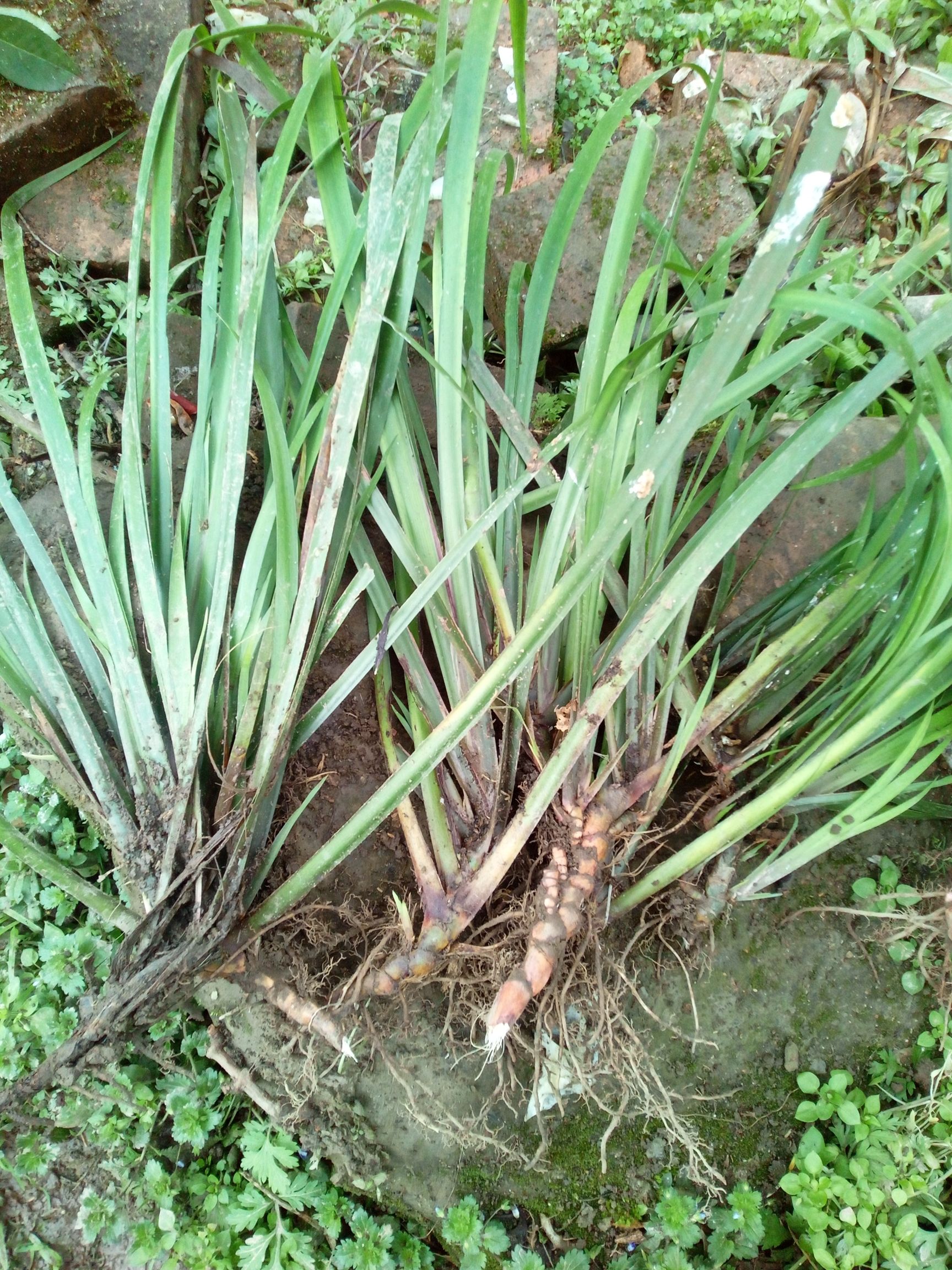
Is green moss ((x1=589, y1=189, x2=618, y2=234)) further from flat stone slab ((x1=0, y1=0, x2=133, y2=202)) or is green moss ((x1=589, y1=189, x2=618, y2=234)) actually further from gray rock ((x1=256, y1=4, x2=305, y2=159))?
flat stone slab ((x1=0, y1=0, x2=133, y2=202))

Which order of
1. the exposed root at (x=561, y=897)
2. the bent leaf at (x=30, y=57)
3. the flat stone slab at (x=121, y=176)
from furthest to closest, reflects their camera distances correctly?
the flat stone slab at (x=121, y=176) → the bent leaf at (x=30, y=57) → the exposed root at (x=561, y=897)

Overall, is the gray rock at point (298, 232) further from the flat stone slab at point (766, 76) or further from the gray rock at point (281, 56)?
the flat stone slab at point (766, 76)

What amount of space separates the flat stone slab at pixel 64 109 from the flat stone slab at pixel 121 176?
0.03m

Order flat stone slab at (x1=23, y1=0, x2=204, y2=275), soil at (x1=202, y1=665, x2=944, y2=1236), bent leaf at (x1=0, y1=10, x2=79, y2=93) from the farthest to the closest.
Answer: flat stone slab at (x1=23, y1=0, x2=204, y2=275), bent leaf at (x1=0, y1=10, x2=79, y2=93), soil at (x1=202, y1=665, x2=944, y2=1236)

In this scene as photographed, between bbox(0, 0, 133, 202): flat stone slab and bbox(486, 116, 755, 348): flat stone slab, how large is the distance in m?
0.71

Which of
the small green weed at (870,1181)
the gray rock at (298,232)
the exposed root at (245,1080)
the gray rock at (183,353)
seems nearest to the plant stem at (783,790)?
the small green weed at (870,1181)

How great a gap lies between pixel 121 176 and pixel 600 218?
88 centimetres

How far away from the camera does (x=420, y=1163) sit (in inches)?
44.4

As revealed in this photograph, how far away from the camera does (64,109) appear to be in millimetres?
1276

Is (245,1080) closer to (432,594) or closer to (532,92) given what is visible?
(432,594)

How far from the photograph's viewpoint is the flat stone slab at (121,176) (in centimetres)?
135

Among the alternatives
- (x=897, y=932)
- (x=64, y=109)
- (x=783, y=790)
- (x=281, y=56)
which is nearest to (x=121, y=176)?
(x=64, y=109)

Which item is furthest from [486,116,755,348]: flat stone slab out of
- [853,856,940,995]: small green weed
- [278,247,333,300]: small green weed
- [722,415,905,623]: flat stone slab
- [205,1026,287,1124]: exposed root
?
[205,1026,287,1124]: exposed root

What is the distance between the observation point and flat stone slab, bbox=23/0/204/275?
1354 mm
